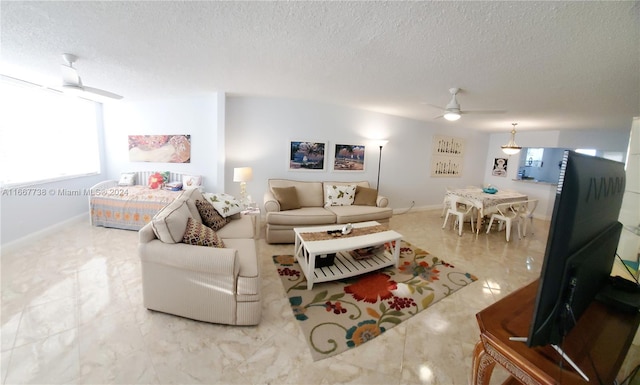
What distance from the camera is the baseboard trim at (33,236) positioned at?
2.86m

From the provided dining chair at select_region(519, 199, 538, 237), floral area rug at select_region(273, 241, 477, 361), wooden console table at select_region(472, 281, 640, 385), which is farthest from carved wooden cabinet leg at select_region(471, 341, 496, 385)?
dining chair at select_region(519, 199, 538, 237)

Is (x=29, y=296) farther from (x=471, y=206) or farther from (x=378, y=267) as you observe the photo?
(x=471, y=206)

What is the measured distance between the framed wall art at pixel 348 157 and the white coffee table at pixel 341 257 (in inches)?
82.8

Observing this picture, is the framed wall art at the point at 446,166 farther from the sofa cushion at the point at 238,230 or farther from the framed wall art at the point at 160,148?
the framed wall art at the point at 160,148

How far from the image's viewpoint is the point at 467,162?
6.39m

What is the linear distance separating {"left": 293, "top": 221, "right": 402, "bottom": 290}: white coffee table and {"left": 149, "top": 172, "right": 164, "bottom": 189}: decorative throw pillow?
3076mm

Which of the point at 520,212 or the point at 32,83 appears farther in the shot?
the point at 520,212

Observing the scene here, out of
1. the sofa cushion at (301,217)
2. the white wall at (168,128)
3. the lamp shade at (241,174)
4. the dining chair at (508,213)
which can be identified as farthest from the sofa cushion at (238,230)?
the dining chair at (508,213)

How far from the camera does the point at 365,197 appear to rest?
437cm

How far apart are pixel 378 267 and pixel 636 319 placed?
1.88m

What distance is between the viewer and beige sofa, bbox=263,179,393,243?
3.44m

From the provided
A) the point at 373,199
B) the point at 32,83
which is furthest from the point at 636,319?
the point at 32,83

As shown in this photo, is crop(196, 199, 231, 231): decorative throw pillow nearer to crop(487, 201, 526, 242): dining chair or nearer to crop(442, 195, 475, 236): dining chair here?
crop(442, 195, 475, 236): dining chair

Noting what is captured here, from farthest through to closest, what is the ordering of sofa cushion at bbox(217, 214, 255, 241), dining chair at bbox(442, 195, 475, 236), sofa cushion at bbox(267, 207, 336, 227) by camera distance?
dining chair at bbox(442, 195, 475, 236)
sofa cushion at bbox(267, 207, 336, 227)
sofa cushion at bbox(217, 214, 255, 241)
